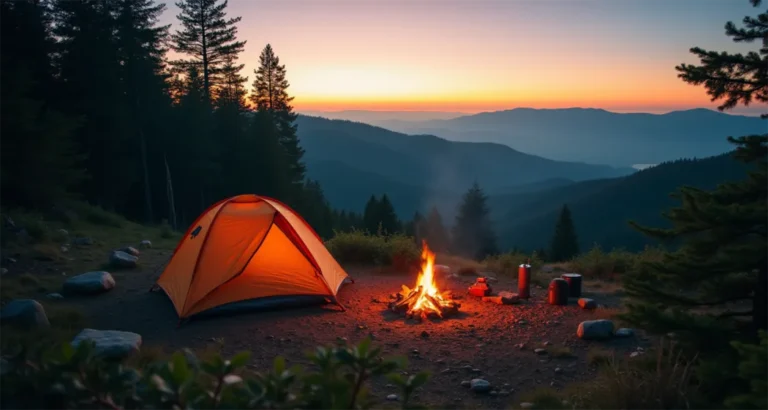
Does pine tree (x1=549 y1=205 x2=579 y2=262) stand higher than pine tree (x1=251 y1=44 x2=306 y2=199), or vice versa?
pine tree (x1=251 y1=44 x2=306 y2=199)

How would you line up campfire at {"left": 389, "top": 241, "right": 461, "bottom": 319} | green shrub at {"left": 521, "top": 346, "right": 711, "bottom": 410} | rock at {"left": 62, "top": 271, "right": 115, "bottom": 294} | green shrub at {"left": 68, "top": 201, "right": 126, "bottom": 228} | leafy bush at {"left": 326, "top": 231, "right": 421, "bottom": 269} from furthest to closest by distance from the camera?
green shrub at {"left": 68, "top": 201, "right": 126, "bottom": 228} < leafy bush at {"left": 326, "top": 231, "right": 421, "bottom": 269} < rock at {"left": 62, "top": 271, "right": 115, "bottom": 294} < campfire at {"left": 389, "top": 241, "right": 461, "bottom": 319} < green shrub at {"left": 521, "top": 346, "right": 711, "bottom": 410}

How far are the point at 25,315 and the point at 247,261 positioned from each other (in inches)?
118

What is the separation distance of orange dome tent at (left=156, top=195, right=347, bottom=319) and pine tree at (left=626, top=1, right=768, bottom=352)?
16.8ft

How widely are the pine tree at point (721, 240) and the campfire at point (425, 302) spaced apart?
3.61 metres

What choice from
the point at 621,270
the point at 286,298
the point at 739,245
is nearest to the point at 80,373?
the point at 739,245

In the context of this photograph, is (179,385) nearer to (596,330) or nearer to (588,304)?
(596,330)

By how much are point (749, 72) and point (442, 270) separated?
24.1ft

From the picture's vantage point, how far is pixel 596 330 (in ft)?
23.5

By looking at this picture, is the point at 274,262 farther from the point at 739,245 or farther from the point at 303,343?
the point at 739,245

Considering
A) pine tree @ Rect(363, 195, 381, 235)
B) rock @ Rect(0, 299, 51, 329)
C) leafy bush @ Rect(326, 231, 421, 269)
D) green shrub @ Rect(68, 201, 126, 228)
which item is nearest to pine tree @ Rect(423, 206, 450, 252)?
pine tree @ Rect(363, 195, 381, 235)

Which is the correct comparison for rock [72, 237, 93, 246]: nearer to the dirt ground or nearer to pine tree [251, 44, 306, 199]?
the dirt ground

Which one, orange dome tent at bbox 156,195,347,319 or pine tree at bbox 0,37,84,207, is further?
pine tree at bbox 0,37,84,207

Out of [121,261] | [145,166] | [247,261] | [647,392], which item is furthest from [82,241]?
[647,392]

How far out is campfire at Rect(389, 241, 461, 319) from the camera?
325 inches
